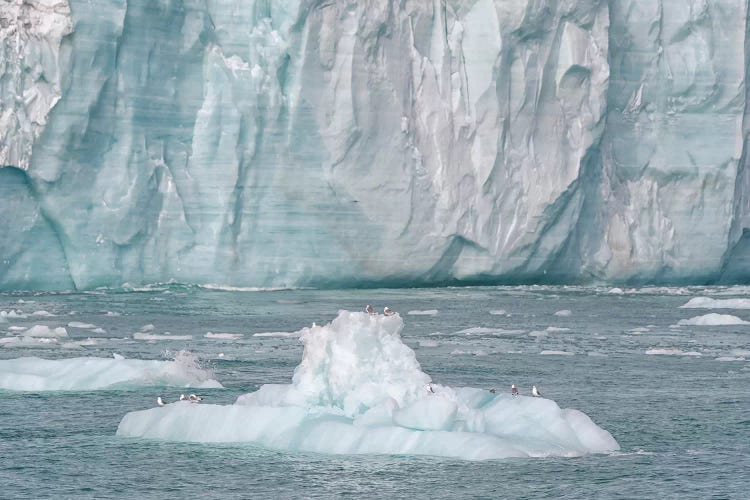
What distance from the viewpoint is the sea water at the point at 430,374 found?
46.1ft

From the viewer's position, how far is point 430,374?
2130cm

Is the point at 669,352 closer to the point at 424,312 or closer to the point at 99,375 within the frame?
the point at 424,312

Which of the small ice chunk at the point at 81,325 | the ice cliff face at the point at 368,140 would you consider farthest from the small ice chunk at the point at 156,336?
the ice cliff face at the point at 368,140

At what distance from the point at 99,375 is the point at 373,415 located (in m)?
6.05

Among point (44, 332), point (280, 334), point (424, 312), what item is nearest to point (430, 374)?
point (280, 334)

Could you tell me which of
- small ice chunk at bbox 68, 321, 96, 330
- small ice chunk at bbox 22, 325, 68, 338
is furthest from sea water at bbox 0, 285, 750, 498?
small ice chunk at bbox 68, 321, 96, 330

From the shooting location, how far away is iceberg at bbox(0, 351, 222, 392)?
1989 centimetres

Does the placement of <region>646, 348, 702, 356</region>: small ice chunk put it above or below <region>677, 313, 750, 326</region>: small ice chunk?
above

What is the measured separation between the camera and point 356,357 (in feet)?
52.0

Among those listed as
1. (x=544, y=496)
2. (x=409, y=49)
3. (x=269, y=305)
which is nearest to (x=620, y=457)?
(x=544, y=496)

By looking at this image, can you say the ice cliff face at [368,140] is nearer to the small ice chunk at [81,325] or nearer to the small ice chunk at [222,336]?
the small ice chunk at [81,325]

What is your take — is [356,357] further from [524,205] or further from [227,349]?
[524,205]

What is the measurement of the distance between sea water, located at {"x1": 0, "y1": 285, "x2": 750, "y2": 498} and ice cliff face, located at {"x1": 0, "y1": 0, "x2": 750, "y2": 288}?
3.35 feet

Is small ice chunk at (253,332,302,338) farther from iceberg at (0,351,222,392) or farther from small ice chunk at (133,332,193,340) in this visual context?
iceberg at (0,351,222,392)
